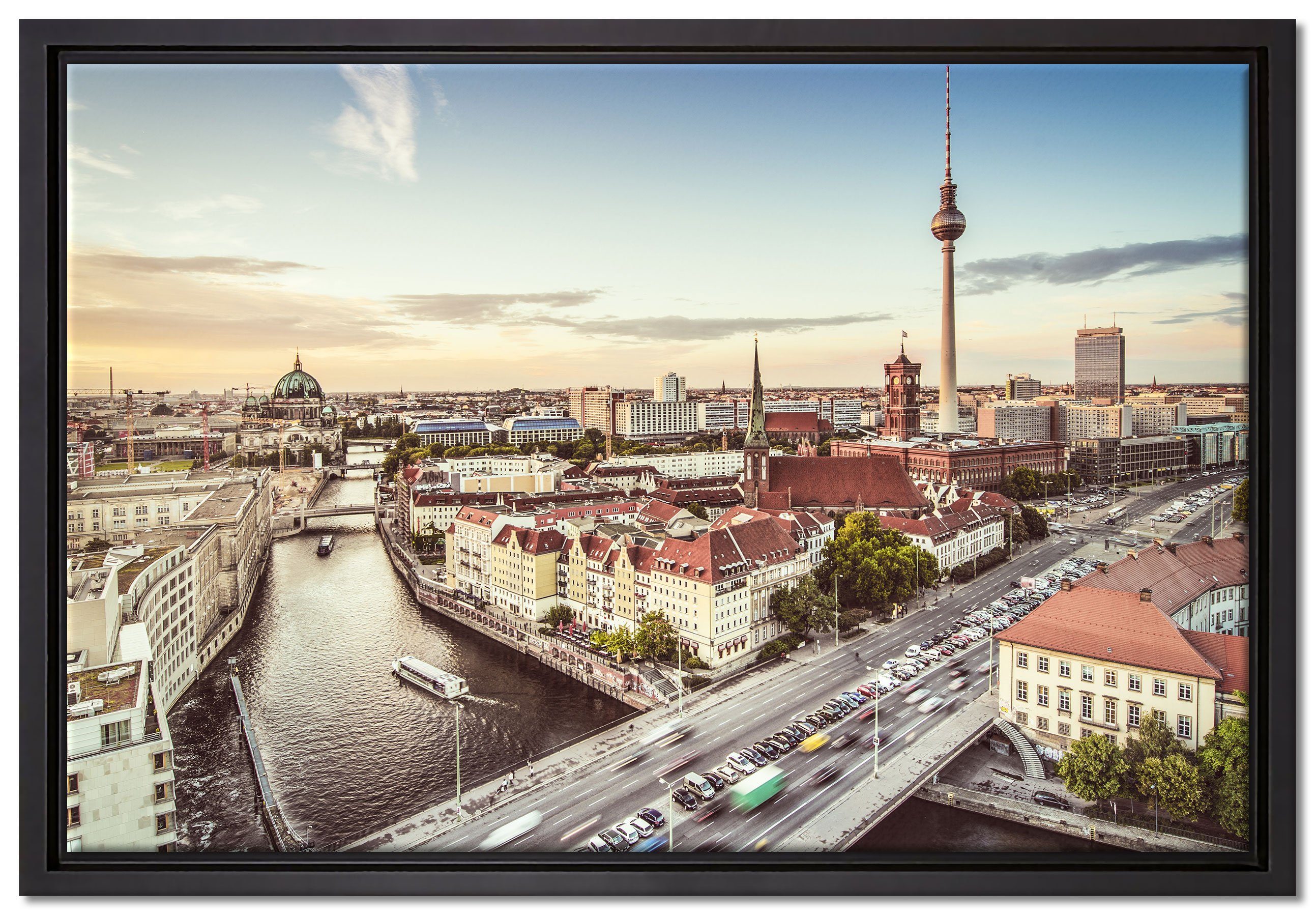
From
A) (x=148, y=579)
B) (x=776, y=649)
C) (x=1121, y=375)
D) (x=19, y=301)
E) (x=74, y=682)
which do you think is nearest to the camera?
(x=19, y=301)

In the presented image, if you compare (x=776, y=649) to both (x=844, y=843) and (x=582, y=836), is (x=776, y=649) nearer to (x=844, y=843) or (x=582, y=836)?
(x=844, y=843)

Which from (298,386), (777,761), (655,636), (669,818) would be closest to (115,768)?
(298,386)

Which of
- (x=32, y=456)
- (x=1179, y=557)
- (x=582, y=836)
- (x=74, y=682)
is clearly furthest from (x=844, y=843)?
(x=32, y=456)

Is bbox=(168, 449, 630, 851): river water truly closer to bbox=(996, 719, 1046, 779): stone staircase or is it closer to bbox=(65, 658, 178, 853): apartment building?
bbox=(65, 658, 178, 853): apartment building

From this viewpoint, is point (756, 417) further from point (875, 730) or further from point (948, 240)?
point (875, 730)

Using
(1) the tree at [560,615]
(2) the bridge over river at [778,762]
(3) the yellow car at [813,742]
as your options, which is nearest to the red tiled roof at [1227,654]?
(2) the bridge over river at [778,762]

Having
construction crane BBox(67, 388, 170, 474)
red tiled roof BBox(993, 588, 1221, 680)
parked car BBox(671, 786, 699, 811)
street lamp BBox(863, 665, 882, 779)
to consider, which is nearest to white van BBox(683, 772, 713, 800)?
parked car BBox(671, 786, 699, 811)
